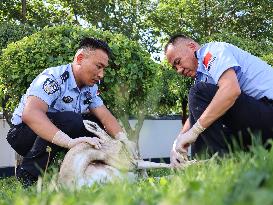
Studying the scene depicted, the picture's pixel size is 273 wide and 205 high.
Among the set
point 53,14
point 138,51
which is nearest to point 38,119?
point 138,51

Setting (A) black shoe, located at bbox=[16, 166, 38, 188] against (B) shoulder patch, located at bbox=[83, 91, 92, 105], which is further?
(B) shoulder patch, located at bbox=[83, 91, 92, 105]

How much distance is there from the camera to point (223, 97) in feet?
12.0

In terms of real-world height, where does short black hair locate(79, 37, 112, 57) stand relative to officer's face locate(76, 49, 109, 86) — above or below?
above

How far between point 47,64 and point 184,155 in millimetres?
3769

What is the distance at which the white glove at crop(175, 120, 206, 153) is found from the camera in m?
3.83

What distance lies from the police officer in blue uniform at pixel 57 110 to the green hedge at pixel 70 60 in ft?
8.68

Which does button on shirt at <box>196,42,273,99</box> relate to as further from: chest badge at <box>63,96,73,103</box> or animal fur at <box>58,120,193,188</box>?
chest badge at <box>63,96,73,103</box>

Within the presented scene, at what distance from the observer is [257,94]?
13.5 feet

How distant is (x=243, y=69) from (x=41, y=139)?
→ 1697mm

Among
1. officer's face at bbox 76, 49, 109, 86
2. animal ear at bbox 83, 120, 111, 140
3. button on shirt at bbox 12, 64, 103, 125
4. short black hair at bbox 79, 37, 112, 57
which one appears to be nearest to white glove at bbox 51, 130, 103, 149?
animal ear at bbox 83, 120, 111, 140

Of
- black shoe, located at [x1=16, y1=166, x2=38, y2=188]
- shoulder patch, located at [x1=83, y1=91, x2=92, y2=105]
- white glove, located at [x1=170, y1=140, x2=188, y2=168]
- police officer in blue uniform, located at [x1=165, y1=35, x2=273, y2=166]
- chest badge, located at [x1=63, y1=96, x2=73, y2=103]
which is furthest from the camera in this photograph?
shoulder patch, located at [x1=83, y1=91, x2=92, y2=105]

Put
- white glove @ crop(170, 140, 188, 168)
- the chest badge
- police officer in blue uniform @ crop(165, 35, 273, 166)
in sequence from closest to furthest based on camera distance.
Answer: police officer in blue uniform @ crop(165, 35, 273, 166), white glove @ crop(170, 140, 188, 168), the chest badge

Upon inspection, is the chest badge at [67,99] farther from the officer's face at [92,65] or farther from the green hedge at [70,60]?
the green hedge at [70,60]

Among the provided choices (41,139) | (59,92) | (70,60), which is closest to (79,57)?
(59,92)
